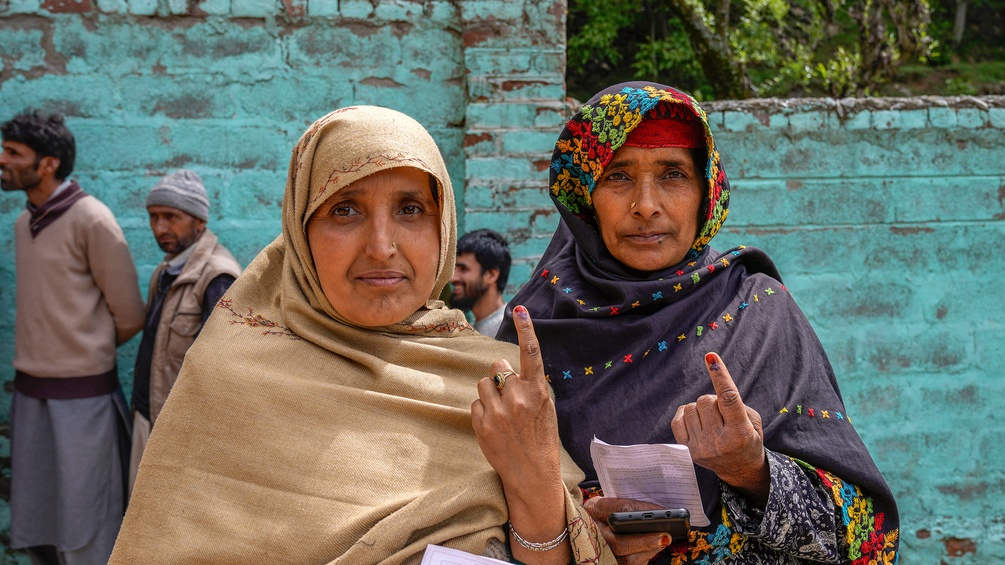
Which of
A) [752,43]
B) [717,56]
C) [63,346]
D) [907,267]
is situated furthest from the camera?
[752,43]

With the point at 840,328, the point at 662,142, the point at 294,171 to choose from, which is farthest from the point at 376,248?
the point at 840,328

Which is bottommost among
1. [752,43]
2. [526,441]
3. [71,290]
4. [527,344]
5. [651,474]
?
[71,290]

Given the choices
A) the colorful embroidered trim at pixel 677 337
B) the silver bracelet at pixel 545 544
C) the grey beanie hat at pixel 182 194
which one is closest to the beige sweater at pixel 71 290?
the grey beanie hat at pixel 182 194

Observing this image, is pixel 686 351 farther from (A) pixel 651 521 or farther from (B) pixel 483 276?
(B) pixel 483 276

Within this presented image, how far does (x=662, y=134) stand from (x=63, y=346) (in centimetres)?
299

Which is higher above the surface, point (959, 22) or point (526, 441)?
point (959, 22)

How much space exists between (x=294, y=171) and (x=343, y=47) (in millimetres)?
2235

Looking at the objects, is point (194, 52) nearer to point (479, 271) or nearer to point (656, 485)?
point (479, 271)

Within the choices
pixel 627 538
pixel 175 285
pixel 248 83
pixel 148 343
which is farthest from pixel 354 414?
pixel 248 83

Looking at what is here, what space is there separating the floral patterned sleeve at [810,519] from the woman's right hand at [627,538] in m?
0.16

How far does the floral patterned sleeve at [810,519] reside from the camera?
1708mm

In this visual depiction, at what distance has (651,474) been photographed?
1.69 m

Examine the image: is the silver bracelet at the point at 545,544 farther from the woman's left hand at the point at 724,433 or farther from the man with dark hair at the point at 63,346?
the man with dark hair at the point at 63,346

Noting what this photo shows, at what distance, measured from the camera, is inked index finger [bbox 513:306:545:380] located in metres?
1.54
